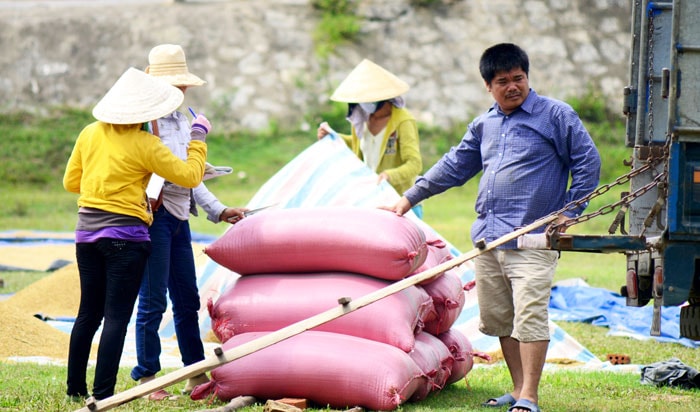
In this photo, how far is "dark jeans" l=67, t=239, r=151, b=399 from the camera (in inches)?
201

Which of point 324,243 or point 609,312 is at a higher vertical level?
point 324,243

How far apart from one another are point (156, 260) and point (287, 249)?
634 millimetres

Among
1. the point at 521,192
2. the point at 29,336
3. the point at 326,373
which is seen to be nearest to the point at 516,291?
the point at 521,192

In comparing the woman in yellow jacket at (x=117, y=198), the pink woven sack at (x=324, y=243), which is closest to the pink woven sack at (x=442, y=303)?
the pink woven sack at (x=324, y=243)

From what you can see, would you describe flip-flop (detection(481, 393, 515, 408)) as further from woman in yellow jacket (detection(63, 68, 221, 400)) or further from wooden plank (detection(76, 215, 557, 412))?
woman in yellow jacket (detection(63, 68, 221, 400))

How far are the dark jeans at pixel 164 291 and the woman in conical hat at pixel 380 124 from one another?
233cm

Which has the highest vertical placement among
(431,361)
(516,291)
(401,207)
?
(401,207)

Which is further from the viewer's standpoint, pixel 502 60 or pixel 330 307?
pixel 330 307

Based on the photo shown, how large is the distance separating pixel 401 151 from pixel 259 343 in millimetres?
3405

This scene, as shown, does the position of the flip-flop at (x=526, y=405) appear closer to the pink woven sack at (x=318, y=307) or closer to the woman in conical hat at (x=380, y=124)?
the pink woven sack at (x=318, y=307)

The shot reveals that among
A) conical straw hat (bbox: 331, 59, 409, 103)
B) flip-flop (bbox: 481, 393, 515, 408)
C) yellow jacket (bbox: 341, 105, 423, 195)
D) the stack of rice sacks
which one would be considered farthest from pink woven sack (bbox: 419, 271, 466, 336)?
conical straw hat (bbox: 331, 59, 409, 103)

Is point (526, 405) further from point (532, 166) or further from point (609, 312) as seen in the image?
point (609, 312)

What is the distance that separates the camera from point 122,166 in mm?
5090

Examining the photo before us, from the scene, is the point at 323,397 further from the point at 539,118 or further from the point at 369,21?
the point at 369,21
